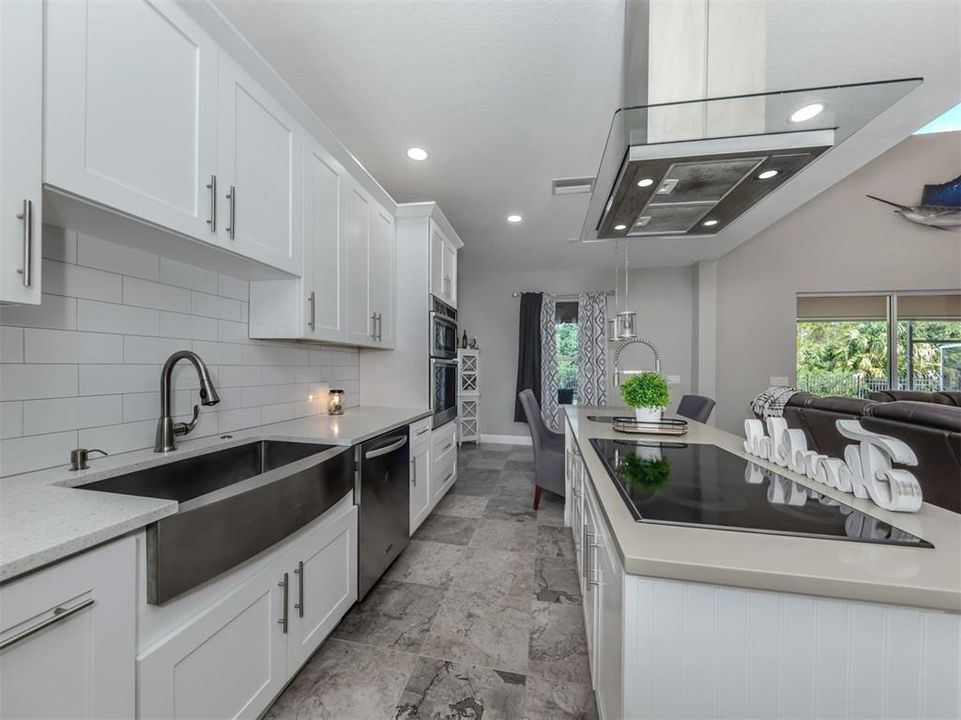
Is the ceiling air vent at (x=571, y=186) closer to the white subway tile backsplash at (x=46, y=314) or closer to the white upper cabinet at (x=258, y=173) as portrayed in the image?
the white upper cabinet at (x=258, y=173)

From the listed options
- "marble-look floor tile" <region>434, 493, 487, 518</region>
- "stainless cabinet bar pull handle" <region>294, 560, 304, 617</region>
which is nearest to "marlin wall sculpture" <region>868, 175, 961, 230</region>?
"marble-look floor tile" <region>434, 493, 487, 518</region>

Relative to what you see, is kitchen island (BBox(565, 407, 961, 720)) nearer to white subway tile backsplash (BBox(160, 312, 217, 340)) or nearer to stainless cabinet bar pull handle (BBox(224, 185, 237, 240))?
stainless cabinet bar pull handle (BBox(224, 185, 237, 240))

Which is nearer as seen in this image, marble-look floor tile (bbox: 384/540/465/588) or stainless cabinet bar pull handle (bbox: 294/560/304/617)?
stainless cabinet bar pull handle (bbox: 294/560/304/617)

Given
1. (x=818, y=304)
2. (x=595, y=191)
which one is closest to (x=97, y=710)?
(x=595, y=191)

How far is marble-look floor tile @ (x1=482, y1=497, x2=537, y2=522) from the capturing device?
9.41 ft

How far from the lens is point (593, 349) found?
17.3 ft

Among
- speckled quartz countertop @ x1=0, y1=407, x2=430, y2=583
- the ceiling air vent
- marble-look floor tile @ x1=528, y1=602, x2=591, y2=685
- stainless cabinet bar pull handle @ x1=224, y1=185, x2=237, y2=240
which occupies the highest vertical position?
the ceiling air vent

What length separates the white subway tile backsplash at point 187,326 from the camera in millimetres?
1444

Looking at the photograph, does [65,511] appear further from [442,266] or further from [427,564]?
[442,266]

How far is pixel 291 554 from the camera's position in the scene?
4.17 ft

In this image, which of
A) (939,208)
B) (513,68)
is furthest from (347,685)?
(939,208)

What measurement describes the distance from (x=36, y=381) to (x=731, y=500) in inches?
78.7

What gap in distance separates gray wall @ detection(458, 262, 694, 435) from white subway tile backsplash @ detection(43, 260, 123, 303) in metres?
4.33

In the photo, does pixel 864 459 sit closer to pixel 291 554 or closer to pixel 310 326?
pixel 291 554
